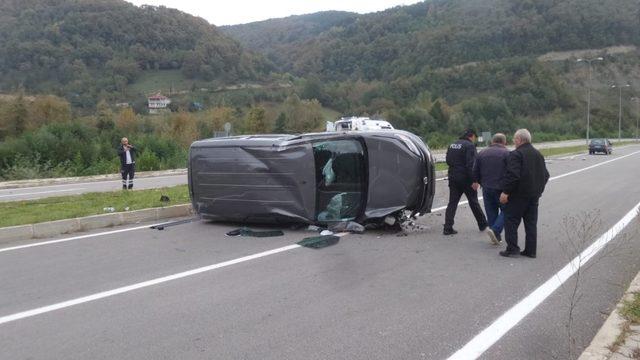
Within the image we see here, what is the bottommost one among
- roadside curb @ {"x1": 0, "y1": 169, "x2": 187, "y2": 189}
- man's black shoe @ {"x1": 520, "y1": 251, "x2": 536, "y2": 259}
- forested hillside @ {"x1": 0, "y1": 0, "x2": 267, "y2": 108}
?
roadside curb @ {"x1": 0, "y1": 169, "x2": 187, "y2": 189}

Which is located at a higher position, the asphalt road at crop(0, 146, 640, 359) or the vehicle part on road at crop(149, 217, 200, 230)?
the asphalt road at crop(0, 146, 640, 359)

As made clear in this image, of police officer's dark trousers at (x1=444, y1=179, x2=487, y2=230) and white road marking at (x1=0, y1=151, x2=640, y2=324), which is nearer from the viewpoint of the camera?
white road marking at (x1=0, y1=151, x2=640, y2=324)

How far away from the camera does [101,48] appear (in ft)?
334

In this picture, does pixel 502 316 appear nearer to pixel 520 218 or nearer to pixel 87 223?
pixel 520 218

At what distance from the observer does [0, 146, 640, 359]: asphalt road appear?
4.82m

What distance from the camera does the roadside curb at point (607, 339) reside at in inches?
167

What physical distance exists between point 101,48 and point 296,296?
106 m

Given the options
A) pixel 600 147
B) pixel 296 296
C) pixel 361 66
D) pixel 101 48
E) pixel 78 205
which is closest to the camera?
pixel 296 296

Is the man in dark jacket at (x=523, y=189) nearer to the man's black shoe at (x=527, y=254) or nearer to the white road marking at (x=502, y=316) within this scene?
the man's black shoe at (x=527, y=254)

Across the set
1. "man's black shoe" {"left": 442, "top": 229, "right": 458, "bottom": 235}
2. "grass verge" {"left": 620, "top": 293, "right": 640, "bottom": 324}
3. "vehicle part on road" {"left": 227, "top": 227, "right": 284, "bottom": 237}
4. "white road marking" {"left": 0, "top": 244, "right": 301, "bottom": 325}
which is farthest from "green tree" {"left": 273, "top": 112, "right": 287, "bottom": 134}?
"grass verge" {"left": 620, "top": 293, "right": 640, "bottom": 324}

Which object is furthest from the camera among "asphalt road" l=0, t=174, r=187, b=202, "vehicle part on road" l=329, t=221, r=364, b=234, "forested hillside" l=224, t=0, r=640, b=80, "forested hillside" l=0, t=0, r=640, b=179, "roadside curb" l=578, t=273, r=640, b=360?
"forested hillside" l=224, t=0, r=640, b=80

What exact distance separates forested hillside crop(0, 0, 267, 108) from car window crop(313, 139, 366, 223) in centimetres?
8422

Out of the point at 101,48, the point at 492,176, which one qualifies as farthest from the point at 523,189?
the point at 101,48

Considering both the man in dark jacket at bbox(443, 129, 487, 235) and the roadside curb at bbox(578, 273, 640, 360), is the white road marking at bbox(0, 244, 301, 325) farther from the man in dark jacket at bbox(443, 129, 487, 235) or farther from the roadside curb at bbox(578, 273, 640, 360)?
the roadside curb at bbox(578, 273, 640, 360)
